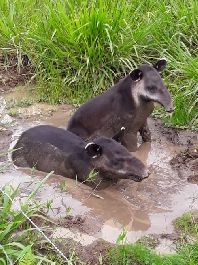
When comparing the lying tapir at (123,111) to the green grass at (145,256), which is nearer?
the green grass at (145,256)

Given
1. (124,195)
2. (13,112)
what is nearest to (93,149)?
(124,195)

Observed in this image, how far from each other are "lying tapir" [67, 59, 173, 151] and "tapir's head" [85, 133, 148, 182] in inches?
47.1

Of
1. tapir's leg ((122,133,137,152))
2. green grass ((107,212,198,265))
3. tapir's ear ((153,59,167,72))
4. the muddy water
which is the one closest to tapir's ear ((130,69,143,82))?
tapir's ear ((153,59,167,72))

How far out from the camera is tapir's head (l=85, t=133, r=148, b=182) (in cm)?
718

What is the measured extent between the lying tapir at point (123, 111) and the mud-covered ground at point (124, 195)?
0.31 m

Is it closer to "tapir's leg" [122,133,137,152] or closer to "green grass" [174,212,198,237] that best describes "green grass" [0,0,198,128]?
"tapir's leg" [122,133,137,152]

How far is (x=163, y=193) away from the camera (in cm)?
726

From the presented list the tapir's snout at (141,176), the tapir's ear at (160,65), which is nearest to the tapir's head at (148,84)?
the tapir's ear at (160,65)

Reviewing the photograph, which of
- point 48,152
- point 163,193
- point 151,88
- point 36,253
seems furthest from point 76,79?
point 36,253

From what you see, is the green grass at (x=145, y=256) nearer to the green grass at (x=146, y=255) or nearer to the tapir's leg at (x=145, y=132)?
the green grass at (x=146, y=255)

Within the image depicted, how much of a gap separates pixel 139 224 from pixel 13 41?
492 centimetres

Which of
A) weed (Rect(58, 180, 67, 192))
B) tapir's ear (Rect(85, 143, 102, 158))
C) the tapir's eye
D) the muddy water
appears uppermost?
the tapir's eye

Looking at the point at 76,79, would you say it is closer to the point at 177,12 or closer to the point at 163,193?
the point at 177,12

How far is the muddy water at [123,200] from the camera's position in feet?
21.0
